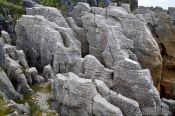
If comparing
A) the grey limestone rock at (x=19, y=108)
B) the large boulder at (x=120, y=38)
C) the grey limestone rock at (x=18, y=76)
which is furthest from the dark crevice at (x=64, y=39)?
the grey limestone rock at (x=19, y=108)

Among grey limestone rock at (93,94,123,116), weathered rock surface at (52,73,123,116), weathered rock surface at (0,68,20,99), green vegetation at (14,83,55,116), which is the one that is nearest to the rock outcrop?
green vegetation at (14,83,55,116)

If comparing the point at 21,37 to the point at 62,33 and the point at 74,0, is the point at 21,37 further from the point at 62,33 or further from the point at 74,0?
the point at 74,0

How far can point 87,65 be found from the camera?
4094 cm

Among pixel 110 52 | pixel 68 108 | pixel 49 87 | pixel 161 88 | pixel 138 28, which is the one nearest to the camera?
pixel 68 108

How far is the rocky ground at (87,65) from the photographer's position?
35.4 metres

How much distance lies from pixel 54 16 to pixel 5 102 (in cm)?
2201

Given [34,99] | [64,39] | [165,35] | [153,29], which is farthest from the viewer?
[153,29]

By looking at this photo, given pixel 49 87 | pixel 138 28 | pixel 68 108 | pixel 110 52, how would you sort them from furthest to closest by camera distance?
pixel 138 28 → pixel 110 52 → pixel 49 87 → pixel 68 108

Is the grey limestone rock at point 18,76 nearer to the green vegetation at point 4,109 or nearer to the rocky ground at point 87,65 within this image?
the rocky ground at point 87,65

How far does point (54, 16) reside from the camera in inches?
→ 2094

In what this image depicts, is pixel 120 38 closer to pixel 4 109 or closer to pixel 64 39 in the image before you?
pixel 64 39

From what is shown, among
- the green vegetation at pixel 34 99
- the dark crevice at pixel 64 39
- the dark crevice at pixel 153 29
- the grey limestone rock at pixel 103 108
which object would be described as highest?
the dark crevice at pixel 64 39

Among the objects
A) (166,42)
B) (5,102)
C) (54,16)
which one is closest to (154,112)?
(5,102)

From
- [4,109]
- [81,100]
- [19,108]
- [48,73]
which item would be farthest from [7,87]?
[81,100]
